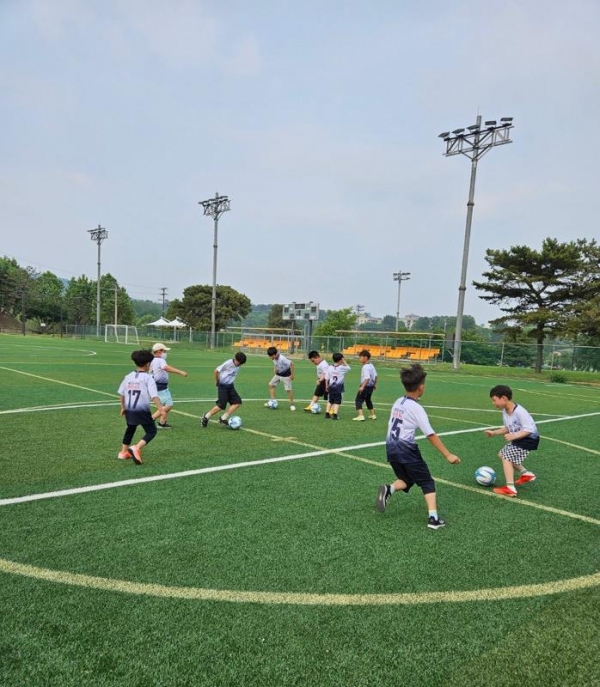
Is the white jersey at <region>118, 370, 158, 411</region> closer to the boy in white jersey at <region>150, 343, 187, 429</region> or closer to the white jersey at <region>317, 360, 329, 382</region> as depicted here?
the boy in white jersey at <region>150, 343, 187, 429</region>

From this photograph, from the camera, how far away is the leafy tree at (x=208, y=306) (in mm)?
76562

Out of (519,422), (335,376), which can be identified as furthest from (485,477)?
(335,376)

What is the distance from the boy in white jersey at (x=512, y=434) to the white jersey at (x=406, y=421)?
66.1 inches

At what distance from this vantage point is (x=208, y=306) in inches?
3046

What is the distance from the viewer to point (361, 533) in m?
4.84

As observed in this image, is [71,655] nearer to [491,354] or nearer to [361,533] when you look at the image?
[361,533]

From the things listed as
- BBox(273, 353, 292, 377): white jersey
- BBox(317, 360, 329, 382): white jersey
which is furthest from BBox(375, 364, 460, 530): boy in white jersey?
BBox(273, 353, 292, 377): white jersey

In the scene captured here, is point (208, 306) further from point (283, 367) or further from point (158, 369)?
point (158, 369)

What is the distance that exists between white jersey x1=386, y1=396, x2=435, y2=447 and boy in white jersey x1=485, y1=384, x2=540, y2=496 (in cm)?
168

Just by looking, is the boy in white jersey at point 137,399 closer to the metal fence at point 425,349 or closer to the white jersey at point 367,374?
the white jersey at point 367,374

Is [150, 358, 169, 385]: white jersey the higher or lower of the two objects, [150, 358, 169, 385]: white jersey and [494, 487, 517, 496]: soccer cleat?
the higher

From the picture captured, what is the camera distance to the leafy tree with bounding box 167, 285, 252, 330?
76562 mm

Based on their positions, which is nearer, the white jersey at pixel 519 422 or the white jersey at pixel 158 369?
the white jersey at pixel 519 422

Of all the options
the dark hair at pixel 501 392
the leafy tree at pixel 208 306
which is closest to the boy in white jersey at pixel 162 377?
the dark hair at pixel 501 392
